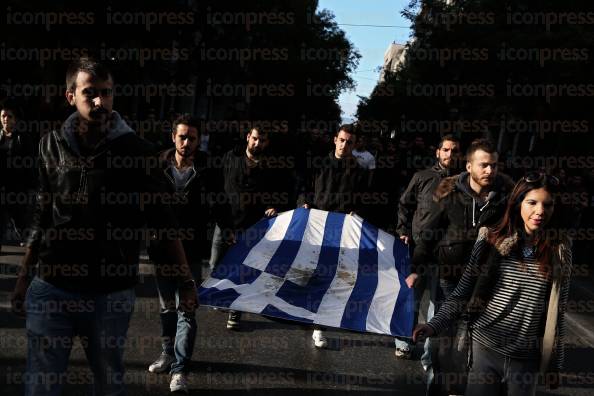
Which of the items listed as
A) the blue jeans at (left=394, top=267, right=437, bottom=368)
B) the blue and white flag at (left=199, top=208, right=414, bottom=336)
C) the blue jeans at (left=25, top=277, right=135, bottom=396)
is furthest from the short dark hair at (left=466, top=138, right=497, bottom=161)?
the blue jeans at (left=25, top=277, right=135, bottom=396)

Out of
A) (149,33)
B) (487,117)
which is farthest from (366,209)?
(487,117)

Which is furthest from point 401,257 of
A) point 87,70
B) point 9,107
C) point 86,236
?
point 9,107

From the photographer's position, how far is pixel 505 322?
3367mm

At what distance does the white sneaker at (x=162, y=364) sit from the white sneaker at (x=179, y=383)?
39 centimetres

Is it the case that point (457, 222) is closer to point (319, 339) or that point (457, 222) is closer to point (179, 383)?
point (319, 339)

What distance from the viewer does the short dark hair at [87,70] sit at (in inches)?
116

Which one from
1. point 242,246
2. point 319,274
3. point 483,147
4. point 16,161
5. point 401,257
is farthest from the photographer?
point 16,161

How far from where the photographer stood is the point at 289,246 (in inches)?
257

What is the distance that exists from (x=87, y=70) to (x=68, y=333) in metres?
1.18

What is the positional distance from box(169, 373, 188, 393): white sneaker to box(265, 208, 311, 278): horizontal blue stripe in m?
1.49

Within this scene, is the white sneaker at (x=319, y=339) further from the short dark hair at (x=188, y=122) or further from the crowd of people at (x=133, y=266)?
the short dark hair at (x=188, y=122)

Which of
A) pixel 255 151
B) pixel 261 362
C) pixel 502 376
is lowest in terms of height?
pixel 261 362

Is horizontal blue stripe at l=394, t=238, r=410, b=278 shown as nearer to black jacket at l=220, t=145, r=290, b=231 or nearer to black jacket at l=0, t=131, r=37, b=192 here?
black jacket at l=220, t=145, r=290, b=231

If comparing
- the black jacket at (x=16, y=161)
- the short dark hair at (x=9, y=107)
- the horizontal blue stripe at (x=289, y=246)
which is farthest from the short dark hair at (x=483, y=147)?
the short dark hair at (x=9, y=107)
